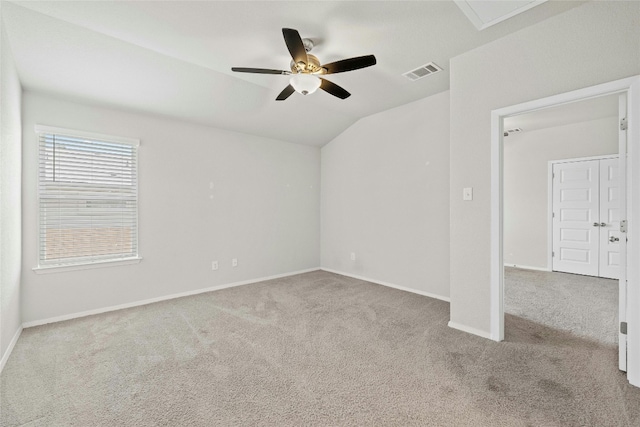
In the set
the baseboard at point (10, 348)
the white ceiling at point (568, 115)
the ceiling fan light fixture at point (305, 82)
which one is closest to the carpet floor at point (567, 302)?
the white ceiling at point (568, 115)

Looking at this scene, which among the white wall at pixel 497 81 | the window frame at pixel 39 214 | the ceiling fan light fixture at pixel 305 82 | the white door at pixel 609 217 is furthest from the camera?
the white door at pixel 609 217

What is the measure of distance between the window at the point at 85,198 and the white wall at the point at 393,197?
10.3 feet

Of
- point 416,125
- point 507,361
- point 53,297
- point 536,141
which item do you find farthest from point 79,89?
point 536,141

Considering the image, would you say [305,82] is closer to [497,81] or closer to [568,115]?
[497,81]

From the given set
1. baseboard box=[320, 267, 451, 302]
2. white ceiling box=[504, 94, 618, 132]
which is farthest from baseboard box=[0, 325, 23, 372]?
white ceiling box=[504, 94, 618, 132]

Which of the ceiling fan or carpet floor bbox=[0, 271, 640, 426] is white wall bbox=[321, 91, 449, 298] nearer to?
carpet floor bbox=[0, 271, 640, 426]

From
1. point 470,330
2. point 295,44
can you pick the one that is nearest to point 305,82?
point 295,44

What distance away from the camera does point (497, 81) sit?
2.53 m

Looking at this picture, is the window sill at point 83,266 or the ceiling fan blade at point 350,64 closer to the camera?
the ceiling fan blade at point 350,64

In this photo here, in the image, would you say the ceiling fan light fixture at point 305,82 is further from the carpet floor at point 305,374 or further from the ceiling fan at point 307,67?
the carpet floor at point 305,374

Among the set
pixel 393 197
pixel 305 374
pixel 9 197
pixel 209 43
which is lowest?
pixel 305 374

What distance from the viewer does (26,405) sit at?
1.71 m

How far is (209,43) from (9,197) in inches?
82.4

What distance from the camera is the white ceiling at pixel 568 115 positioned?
13.0 feet
